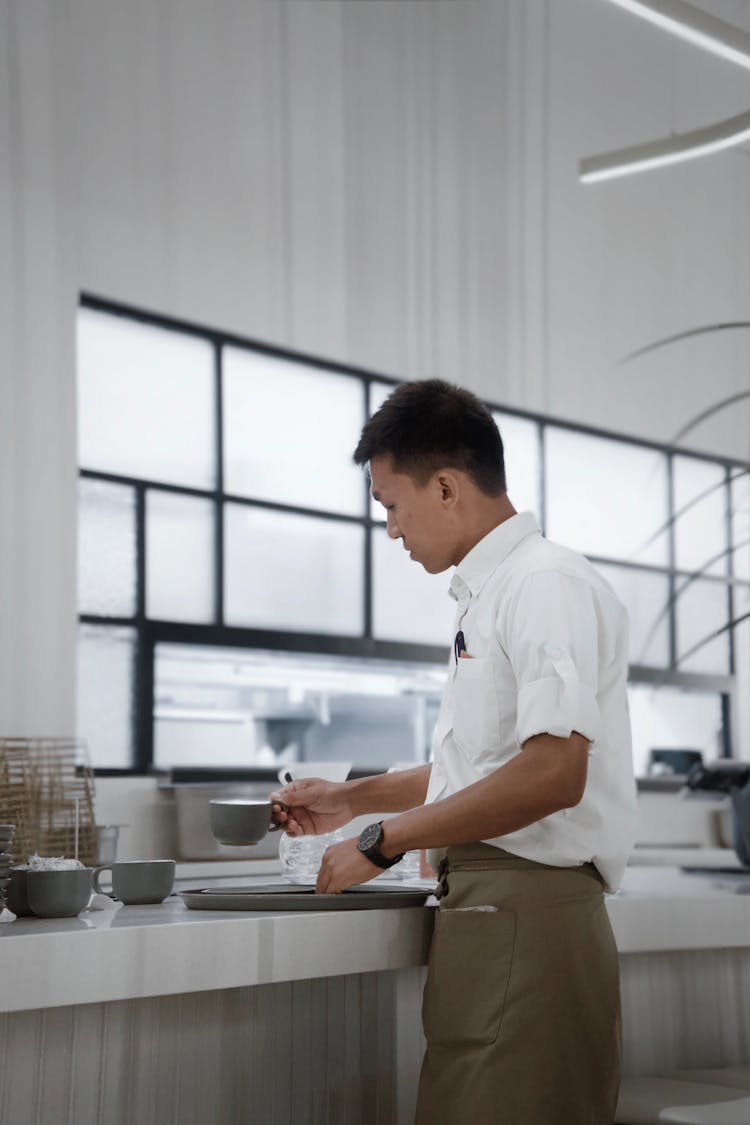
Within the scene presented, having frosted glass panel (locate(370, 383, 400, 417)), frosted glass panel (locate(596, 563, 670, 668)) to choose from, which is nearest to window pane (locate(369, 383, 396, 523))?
frosted glass panel (locate(370, 383, 400, 417))

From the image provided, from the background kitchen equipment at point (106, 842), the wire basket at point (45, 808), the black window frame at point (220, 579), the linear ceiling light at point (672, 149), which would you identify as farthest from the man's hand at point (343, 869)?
the linear ceiling light at point (672, 149)

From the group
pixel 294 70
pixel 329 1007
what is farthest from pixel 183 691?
pixel 329 1007

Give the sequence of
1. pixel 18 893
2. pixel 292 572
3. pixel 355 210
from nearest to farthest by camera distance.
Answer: pixel 18 893, pixel 292 572, pixel 355 210

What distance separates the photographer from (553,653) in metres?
1.45

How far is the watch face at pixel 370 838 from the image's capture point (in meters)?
1.54

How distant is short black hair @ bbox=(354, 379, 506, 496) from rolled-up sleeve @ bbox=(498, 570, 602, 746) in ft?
0.71

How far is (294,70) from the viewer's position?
180 inches

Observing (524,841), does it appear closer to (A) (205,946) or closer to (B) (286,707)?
(A) (205,946)

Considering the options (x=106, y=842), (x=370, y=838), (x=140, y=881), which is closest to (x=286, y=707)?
(x=106, y=842)

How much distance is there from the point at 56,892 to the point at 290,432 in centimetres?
324

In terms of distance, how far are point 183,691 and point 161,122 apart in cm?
176

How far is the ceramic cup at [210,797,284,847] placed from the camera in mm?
1759

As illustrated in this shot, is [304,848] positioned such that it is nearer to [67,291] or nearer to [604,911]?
[604,911]

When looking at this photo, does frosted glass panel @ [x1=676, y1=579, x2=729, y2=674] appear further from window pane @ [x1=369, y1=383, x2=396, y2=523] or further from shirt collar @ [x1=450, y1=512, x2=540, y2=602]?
shirt collar @ [x1=450, y1=512, x2=540, y2=602]
